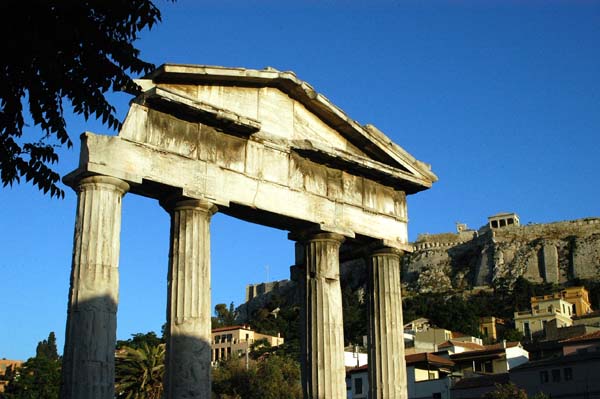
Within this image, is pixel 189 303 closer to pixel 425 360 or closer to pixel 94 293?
pixel 94 293

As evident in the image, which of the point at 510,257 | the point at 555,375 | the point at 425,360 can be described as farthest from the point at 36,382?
the point at 510,257

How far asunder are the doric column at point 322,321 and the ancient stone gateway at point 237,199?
0.03m

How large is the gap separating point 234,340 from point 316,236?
76817mm

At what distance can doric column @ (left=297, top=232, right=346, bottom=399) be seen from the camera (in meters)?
20.0

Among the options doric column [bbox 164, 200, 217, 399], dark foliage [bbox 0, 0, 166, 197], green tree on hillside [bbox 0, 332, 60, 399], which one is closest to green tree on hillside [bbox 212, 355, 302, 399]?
green tree on hillside [bbox 0, 332, 60, 399]

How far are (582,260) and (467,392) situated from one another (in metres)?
76.6

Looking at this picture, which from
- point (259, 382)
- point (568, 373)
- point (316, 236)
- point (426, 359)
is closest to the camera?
point (316, 236)

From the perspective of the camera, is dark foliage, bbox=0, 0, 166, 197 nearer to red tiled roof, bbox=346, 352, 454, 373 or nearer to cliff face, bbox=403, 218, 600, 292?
red tiled roof, bbox=346, 352, 454, 373

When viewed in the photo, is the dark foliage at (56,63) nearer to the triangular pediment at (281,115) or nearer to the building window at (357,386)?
the triangular pediment at (281,115)

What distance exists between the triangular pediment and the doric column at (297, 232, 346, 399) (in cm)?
209

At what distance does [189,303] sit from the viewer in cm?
1748

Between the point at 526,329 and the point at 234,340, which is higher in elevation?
the point at 526,329

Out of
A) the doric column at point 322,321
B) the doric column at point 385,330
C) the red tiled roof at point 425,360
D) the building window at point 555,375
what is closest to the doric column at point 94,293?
the doric column at point 322,321

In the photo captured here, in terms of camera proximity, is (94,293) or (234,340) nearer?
(94,293)
